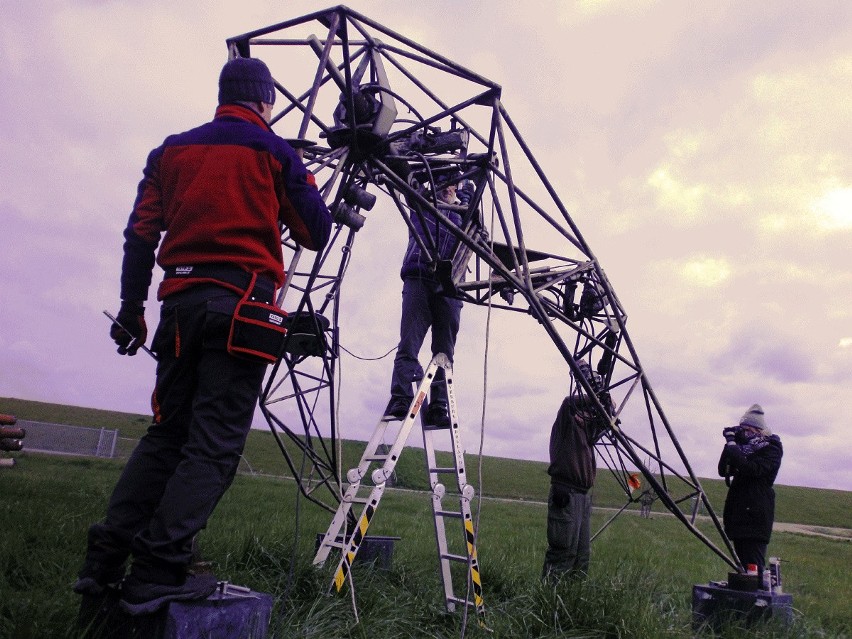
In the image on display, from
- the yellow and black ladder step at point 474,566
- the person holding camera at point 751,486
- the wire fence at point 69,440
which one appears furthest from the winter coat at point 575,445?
the wire fence at point 69,440

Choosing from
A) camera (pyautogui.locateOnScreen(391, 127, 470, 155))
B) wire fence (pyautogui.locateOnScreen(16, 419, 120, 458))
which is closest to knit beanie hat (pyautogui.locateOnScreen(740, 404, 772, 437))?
camera (pyautogui.locateOnScreen(391, 127, 470, 155))

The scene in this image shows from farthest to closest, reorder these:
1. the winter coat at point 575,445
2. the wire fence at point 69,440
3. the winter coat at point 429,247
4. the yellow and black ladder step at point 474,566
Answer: the wire fence at point 69,440 < the winter coat at point 575,445 < the winter coat at point 429,247 < the yellow and black ladder step at point 474,566

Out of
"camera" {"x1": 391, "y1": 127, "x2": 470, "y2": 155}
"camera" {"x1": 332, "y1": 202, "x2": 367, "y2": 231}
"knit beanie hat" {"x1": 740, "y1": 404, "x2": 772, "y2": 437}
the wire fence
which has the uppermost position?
"camera" {"x1": 391, "y1": 127, "x2": 470, "y2": 155}

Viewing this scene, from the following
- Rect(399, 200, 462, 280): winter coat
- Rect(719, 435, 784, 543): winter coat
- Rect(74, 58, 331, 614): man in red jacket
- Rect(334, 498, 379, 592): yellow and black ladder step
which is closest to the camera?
Rect(74, 58, 331, 614): man in red jacket

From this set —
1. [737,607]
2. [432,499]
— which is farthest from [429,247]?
[737,607]

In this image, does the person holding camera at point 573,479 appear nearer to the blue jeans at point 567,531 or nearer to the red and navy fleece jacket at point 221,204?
the blue jeans at point 567,531

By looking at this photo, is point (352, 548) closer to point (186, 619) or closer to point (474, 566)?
point (474, 566)

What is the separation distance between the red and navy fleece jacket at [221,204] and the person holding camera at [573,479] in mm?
3965

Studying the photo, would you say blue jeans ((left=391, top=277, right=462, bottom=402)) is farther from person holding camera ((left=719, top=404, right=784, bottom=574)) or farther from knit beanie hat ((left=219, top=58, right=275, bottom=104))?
person holding camera ((left=719, top=404, right=784, bottom=574))

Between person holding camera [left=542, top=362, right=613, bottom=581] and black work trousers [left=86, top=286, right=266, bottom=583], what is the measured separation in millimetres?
4170

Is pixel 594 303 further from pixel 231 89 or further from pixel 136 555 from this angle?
pixel 136 555

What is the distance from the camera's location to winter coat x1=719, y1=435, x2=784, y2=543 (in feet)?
24.3

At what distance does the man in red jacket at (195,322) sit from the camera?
296cm

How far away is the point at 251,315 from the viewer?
10.1 ft
